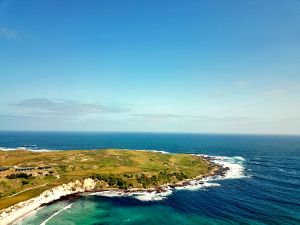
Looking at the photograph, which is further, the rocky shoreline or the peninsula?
the peninsula

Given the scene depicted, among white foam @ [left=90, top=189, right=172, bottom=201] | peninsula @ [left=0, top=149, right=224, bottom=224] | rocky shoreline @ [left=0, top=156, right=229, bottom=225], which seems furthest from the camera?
white foam @ [left=90, top=189, right=172, bottom=201]

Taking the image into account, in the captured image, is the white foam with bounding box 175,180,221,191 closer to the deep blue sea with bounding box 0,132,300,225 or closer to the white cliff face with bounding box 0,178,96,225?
the deep blue sea with bounding box 0,132,300,225

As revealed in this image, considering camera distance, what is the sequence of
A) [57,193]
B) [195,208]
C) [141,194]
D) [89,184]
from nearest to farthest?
[195,208]
[57,193]
[141,194]
[89,184]

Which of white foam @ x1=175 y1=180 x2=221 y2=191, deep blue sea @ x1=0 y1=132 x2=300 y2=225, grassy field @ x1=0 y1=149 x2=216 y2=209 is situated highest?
grassy field @ x1=0 y1=149 x2=216 y2=209

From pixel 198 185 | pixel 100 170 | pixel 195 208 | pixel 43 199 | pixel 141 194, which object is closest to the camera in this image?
pixel 195 208

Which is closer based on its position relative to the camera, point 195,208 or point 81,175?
point 195,208

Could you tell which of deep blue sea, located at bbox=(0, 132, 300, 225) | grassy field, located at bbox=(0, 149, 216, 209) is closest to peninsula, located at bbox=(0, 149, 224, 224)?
grassy field, located at bbox=(0, 149, 216, 209)

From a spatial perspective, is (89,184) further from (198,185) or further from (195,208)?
(195,208)

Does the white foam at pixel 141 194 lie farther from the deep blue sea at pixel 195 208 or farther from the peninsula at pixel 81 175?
the peninsula at pixel 81 175

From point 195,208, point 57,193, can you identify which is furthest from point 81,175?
point 195,208
